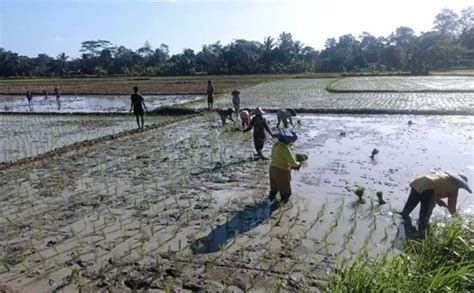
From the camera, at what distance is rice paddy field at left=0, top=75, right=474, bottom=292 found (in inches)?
163

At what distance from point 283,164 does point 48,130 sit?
10798 millimetres

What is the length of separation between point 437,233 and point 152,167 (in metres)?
5.67

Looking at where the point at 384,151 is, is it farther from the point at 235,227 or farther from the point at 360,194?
the point at 235,227

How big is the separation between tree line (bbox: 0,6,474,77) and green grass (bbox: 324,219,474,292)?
1636 inches

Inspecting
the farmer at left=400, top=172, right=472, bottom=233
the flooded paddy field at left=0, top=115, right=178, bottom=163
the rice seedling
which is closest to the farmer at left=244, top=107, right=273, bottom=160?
the rice seedling

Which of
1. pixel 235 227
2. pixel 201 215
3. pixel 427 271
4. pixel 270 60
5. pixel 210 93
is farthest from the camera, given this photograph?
pixel 270 60

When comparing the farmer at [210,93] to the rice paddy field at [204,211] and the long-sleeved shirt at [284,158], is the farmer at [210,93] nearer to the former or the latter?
the rice paddy field at [204,211]

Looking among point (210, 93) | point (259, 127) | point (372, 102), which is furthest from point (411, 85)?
point (259, 127)

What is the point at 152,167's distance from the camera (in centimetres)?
848

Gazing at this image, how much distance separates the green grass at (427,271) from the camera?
3.07 m

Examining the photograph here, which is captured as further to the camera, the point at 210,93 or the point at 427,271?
the point at 210,93

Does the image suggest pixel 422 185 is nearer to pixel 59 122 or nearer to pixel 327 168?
pixel 327 168

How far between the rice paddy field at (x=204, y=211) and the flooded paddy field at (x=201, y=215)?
0.06ft

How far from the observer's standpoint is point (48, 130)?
14070 mm
